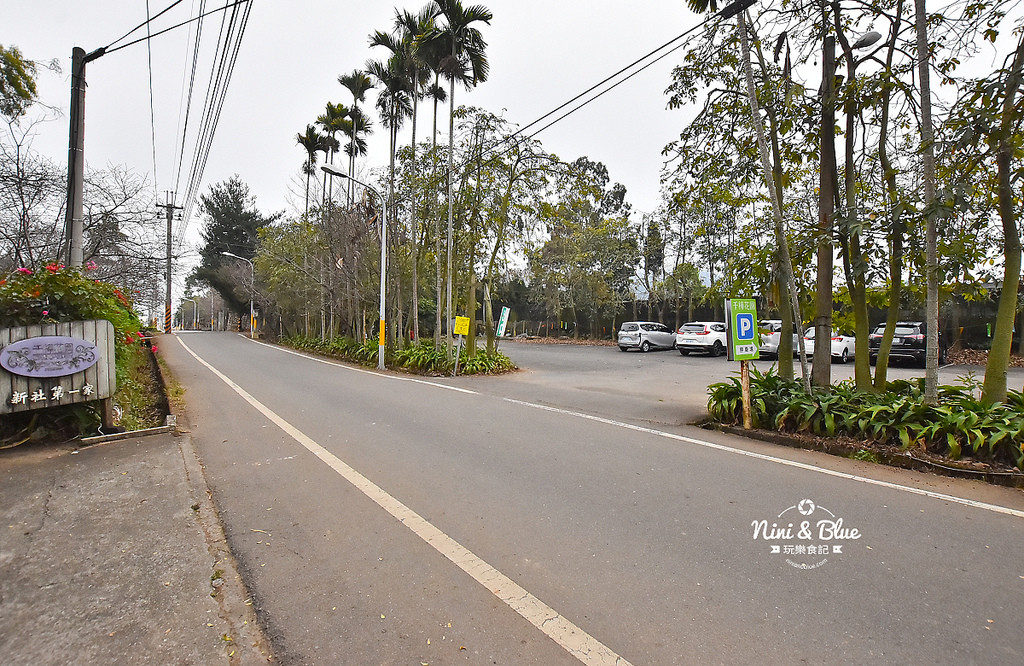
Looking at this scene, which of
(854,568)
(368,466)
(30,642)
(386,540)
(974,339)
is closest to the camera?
(30,642)

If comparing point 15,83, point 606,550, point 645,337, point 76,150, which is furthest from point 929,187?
point 645,337

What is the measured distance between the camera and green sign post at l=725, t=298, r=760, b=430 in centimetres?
704

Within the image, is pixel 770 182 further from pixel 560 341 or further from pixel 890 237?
pixel 560 341

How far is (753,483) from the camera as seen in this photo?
4938 mm

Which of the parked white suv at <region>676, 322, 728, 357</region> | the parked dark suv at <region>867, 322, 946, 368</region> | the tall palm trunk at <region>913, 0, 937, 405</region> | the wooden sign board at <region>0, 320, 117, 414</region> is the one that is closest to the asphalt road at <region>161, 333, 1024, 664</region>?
the wooden sign board at <region>0, 320, 117, 414</region>

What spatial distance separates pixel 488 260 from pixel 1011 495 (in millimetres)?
14191

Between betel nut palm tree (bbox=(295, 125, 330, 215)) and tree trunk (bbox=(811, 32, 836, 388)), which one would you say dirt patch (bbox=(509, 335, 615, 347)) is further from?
tree trunk (bbox=(811, 32, 836, 388))

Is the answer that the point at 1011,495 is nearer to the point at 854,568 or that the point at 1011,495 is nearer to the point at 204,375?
the point at 854,568

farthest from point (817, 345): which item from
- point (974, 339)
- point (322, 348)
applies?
point (322, 348)

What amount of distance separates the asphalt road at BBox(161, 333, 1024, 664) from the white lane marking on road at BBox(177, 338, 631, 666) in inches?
0.5

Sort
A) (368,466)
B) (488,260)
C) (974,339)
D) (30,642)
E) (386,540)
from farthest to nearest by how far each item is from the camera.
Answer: (974,339) < (488,260) < (368,466) < (386,540) < (30,642)

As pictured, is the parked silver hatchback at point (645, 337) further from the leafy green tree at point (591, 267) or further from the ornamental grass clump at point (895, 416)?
the ornamental grass clump at point (895, 416)

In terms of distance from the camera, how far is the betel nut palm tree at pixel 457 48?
46.8 feet

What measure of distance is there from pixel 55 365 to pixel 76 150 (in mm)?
3689
